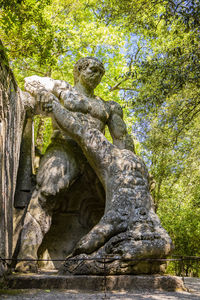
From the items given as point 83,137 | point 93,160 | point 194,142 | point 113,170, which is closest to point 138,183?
point 113,170

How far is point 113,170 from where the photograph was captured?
494 centimetres

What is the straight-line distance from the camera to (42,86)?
228 inches

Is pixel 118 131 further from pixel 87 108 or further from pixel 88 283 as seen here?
pixel 88 283

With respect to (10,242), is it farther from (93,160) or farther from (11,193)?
(93,160)

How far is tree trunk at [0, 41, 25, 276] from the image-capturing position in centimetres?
394

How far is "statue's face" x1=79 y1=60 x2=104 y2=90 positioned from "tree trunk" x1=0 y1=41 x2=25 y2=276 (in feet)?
5.34

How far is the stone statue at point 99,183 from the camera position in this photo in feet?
13.5

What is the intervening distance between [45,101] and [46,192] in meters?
1.63

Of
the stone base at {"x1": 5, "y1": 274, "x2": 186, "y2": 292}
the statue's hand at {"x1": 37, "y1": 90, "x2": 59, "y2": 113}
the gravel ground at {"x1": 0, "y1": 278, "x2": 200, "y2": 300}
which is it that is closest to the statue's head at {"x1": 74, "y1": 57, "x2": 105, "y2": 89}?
the statue's hand at {"x1": 37, "y1": 90, "x2": 59, "y2": 113}

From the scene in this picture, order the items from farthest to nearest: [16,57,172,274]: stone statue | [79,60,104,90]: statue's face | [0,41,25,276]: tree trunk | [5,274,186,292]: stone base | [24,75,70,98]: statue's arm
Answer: [79,60,104,90]: statue's face → [24,75,70,98]: statue's arm → [16,57,172,274]: stone statue → [0,41,25,276]: tree trunk → [5,274,186,292]: stone base

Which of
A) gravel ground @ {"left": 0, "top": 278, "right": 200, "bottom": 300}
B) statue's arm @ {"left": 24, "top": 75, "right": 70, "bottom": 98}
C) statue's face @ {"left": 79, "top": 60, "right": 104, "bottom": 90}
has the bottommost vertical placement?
gravel ground @ {"left": 0, "top": 278, "right": 200, "bottom": 300}

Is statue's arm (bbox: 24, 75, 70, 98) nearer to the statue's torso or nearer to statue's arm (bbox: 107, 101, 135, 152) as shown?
the statue's torso

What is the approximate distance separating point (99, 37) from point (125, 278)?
12909 millimetres

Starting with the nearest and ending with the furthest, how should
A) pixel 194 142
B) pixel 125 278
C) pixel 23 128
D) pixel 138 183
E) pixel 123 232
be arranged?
1. pixel 125 278
2. pixel 123 232
3. pixel 138 183
4. pixel 23 128
5. pixel 194 142
